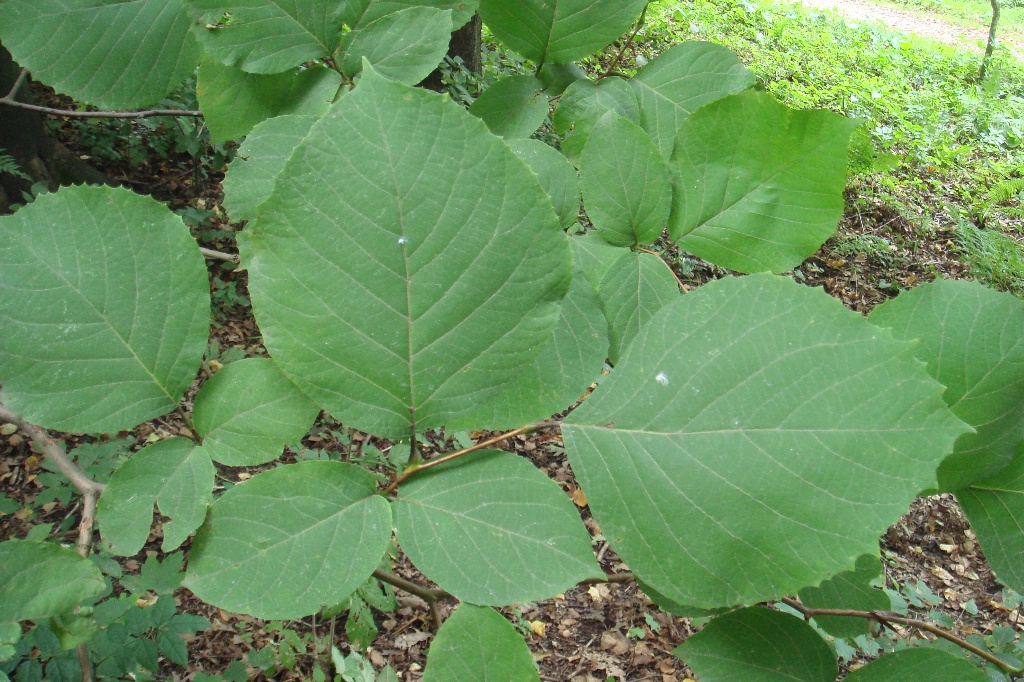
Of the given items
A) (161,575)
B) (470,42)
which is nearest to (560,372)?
(161,575)

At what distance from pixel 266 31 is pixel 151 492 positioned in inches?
17.3

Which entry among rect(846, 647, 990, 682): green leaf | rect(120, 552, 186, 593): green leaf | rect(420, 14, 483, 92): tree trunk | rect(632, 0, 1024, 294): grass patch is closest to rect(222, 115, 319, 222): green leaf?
rect(846, 647, 990, 682): green leaf

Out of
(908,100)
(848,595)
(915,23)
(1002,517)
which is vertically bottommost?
(908,100)

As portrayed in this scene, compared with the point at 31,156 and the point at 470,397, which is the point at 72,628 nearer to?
the point at 470,397

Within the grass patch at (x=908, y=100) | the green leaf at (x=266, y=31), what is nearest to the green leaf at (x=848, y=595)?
the green leaf at (x=266, y=31)

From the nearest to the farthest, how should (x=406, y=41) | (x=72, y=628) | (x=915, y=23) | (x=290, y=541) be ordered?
(x=290, y=541) → (x=72, y=628) → (x=406, y=41) → (x=915, y=23)

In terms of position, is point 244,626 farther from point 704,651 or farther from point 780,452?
point 780,452

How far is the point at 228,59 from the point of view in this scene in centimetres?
66

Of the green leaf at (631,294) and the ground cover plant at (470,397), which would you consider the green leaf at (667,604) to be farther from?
the green leaf at (631,294)

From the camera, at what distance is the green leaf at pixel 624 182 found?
67cm

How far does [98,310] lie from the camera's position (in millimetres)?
498

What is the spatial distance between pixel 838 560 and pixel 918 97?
8.71 meters

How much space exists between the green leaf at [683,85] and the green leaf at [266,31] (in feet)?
1.26

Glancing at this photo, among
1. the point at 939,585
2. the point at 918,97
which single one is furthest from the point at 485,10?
the point at 918,97
